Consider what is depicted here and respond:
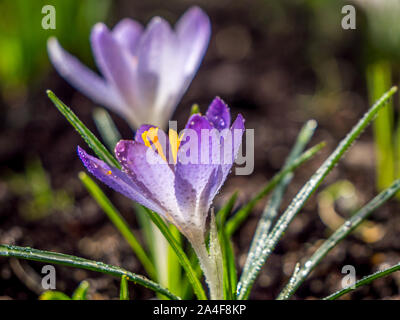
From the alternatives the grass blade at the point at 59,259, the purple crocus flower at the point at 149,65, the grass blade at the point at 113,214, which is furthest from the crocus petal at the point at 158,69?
the grass blade at the point at 59,259

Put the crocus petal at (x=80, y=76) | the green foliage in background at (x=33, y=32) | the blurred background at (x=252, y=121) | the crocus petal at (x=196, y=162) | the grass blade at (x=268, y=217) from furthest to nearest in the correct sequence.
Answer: the green foliage in background at (x=33, y=32)
the blurred background at (x=252, y=121)
the crocus petal at (x=80, y=76)
the grass blade at (x=268, y=217)
the crocus petal at (x=196, y=162)

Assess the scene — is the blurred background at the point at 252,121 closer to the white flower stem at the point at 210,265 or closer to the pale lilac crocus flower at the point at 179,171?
the white flower stem at the point at 210,265

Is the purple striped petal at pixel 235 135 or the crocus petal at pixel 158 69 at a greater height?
the crocus petal at pixel 158 69

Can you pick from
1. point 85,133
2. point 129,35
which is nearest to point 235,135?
point 85,133

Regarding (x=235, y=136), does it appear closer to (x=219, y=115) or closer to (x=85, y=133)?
(x=219, y=115)

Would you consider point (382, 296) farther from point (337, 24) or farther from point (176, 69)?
point (337, 24)

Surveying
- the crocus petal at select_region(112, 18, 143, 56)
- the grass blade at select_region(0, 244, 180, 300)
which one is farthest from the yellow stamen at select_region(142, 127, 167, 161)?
the crocus petal at select_region(112, 18, 143, 56)
